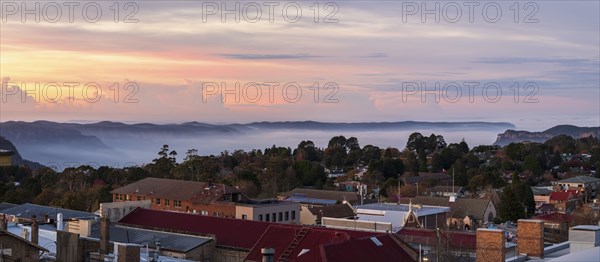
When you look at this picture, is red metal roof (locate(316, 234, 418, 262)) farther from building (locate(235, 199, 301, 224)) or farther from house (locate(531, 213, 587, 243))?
house (locate(531, 213, 587, 243))

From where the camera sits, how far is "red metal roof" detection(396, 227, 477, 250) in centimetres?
3844

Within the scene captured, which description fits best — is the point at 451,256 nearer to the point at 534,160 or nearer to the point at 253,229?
the point at 253,229

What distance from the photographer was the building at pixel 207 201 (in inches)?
2379

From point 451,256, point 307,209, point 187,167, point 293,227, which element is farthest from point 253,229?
point 187,167

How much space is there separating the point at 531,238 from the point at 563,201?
76923mm

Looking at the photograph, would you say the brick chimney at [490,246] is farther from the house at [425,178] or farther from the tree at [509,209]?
the house at [425,178]

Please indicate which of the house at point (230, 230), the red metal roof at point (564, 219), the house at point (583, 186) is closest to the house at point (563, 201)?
the house at point (583, 186)

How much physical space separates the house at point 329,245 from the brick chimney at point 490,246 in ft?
23.0

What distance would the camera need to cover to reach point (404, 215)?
5528 cm

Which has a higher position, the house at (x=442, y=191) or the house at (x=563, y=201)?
the house at (x=442, y=191)

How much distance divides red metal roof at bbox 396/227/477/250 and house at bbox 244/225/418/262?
378cm

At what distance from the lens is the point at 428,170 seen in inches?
5891

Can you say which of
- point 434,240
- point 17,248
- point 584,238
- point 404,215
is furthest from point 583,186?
point 17,248

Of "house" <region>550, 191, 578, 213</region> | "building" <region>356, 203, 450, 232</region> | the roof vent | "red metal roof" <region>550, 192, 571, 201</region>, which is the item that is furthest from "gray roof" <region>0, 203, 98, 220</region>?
"red metal roof" <region>550, 192, 571, 201</region>
